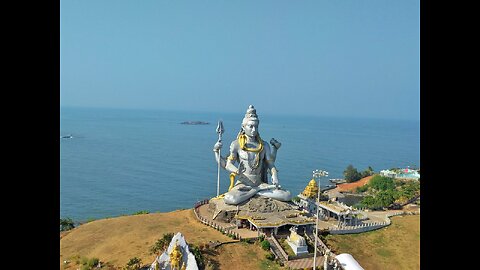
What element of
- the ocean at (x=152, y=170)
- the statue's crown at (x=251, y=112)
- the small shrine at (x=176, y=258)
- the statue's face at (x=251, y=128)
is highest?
the statue's crown at (x=251, y=112)

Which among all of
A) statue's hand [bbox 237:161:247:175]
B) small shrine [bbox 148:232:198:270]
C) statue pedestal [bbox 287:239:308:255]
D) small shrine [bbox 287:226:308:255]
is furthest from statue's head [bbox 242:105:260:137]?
small shrine [bbox 148:232:198:270]

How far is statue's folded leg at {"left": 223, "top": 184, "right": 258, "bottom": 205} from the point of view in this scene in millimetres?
14578

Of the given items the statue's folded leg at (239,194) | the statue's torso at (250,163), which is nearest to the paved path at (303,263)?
the statue's folded leg at (239,194)

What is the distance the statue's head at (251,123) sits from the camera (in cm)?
1526

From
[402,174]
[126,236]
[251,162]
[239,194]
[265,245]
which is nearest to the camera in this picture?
[265,245]

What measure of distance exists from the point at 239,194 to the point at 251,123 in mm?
2738

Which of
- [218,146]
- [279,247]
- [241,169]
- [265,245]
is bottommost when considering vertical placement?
[279,247]

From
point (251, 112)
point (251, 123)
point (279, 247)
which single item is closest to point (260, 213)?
point (279, 247)

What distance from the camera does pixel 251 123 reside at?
15234 millimetres

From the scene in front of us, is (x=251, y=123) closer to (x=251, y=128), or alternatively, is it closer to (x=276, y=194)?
(x=251, y=128)

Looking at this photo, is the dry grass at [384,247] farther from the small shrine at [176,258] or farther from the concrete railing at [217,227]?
the small shrine at [176,258]

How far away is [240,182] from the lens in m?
15.4
